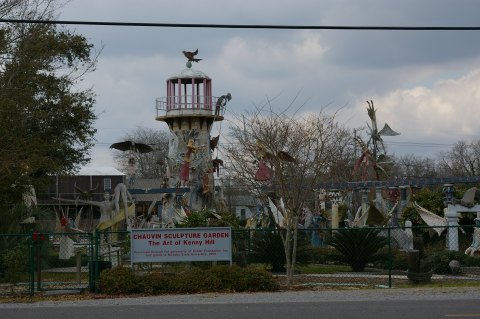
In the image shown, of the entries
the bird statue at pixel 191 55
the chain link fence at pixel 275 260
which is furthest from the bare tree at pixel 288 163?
the bird statue at pixel 191 55

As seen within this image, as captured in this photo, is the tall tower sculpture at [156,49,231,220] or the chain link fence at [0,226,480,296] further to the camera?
the tall tower sculpture at [156,49,231,220]

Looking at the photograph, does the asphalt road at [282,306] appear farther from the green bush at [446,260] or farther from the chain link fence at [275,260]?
the green bush at [446,260]

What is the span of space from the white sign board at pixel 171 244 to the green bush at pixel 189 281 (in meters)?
0.69

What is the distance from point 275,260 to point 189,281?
23.8 feet

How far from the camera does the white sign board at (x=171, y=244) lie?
22.2 meters

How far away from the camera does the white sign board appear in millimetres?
22219

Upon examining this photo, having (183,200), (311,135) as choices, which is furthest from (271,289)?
(183,200)

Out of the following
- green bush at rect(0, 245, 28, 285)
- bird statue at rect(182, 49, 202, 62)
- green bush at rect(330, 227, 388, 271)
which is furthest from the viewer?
bird statue at rect(182, 49, 202, 62)

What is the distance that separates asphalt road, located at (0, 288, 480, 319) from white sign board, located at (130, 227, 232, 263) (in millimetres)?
2063

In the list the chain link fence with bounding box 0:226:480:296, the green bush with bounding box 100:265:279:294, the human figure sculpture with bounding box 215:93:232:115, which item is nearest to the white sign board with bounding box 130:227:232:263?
the green bush with bounding box 100:265:279:294

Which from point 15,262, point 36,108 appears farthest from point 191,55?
point 15,262

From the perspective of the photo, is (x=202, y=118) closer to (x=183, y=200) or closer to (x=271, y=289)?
(x=183, y=200)

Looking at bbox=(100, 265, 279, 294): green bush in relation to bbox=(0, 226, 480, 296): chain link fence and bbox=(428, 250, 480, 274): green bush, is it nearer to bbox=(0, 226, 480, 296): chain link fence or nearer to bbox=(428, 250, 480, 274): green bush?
bbox=(0, 226, 480, 296): chain link fence

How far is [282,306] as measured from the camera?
1762cm
